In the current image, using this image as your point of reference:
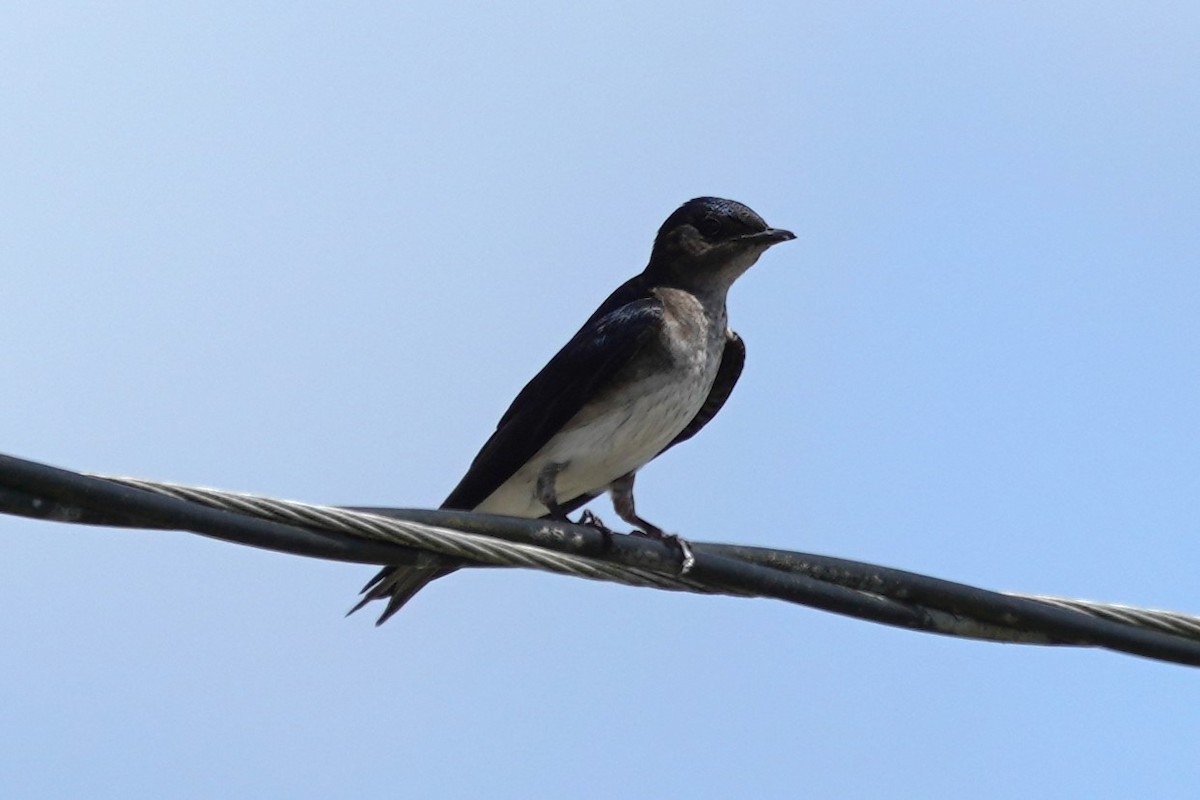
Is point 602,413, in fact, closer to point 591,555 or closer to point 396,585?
point 396,585

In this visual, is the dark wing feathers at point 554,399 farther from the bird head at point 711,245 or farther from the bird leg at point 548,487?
the bird head at point 711,245

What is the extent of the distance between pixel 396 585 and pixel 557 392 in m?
1.22

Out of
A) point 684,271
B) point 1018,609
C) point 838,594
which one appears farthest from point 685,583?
point 684,271

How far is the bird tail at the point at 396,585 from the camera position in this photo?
721cm

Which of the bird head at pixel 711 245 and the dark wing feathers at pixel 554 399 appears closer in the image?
the dark wing feathers at pixel 554 399

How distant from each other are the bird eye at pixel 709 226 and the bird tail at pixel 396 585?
8.80 ft

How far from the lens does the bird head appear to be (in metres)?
9.20

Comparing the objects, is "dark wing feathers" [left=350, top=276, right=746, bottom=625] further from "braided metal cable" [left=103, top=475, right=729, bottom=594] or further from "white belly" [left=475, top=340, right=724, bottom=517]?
"braided metal cable" [left=103, top=475, right=729, bottom=594]

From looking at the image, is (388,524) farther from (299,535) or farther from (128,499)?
(128,499)

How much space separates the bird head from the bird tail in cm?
234

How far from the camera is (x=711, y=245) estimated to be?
9320 millimetres

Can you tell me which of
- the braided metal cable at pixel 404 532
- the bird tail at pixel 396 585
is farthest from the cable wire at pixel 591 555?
the bird tail at pixel 396 585

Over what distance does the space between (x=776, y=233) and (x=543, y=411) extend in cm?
183

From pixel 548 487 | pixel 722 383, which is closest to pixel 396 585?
pixel 548 487
